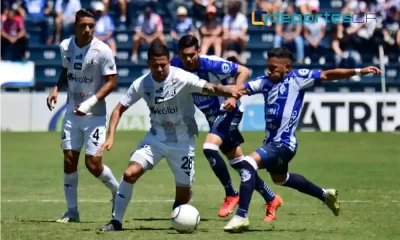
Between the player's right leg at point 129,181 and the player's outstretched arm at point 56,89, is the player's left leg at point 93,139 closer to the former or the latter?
the player's outstretched arm at point 56,89

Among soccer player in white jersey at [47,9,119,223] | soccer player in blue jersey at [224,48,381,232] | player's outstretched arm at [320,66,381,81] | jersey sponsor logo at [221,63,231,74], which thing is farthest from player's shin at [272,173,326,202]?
soccer player in white jersey at [47,9,119,223]

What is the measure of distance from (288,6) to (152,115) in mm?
16645

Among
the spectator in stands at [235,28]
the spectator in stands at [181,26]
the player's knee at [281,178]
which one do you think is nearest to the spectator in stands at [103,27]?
the spectator in stands at [181,26]

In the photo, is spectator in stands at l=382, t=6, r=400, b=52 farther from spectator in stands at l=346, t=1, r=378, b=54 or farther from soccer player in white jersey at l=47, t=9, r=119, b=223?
soccer player in white jersey at l=47, t=9, r=119, b=223

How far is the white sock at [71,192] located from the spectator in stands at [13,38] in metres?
17.3

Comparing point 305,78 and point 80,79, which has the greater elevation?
point 305,78

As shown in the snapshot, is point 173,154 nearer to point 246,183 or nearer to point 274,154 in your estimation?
point 246,183

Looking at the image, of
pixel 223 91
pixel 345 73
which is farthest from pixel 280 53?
pixel 223 91

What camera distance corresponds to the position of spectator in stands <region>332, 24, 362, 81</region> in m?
27.0

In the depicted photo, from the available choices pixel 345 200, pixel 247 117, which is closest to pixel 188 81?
pixel 345 200

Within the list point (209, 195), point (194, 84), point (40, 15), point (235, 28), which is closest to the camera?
point (194, 84)

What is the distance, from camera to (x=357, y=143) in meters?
22.3

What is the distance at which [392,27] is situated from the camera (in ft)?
87.0

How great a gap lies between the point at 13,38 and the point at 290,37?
818cm
